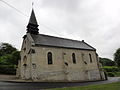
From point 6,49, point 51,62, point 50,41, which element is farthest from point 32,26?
point 6,49

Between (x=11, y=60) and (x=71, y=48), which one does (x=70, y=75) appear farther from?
(x=11, y=60)

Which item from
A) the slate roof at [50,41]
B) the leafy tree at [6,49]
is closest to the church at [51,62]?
the slate roof at [50,41]

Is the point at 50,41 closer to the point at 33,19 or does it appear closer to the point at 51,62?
the point at 51,62

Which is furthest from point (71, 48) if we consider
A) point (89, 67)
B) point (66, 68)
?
point (89, 67)

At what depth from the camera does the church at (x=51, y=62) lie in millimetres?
18750

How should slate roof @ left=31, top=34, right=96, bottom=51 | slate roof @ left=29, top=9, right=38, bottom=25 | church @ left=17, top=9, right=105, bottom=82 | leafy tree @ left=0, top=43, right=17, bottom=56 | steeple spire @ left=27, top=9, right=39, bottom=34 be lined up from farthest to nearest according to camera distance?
leafy tree @ left=0, top=43, right=17, bottom=56, slate roof @ left=29, top=9, right=38, bottom=25, steeple spire @ left=27, top=9, right=39, bottom=34, slate roof @ left=31, top=34, right=96, bottom=51, church @ left=17, top=9, right=105, bottom=82

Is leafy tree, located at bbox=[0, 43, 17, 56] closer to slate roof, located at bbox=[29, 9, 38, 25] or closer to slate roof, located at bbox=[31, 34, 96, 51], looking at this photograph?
slate roof, located at bbox=[29, 9, 38, 25]

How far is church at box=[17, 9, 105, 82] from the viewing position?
18.8 m

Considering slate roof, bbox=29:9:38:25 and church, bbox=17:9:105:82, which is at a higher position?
slate roof, bbox=29:9:38:25

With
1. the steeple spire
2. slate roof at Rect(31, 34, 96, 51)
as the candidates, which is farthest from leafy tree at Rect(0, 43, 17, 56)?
slate roof at Rect(31, 34, 96, 51)

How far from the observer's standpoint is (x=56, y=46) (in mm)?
22031

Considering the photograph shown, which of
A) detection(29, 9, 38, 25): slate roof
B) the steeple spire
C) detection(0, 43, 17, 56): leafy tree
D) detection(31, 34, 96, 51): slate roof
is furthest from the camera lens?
detection(0, 43, 17, 56): leafy tree

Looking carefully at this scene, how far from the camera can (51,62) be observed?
20.5m

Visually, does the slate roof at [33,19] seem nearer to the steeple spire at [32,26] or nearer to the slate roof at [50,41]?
the steeple spire at [32,26]
